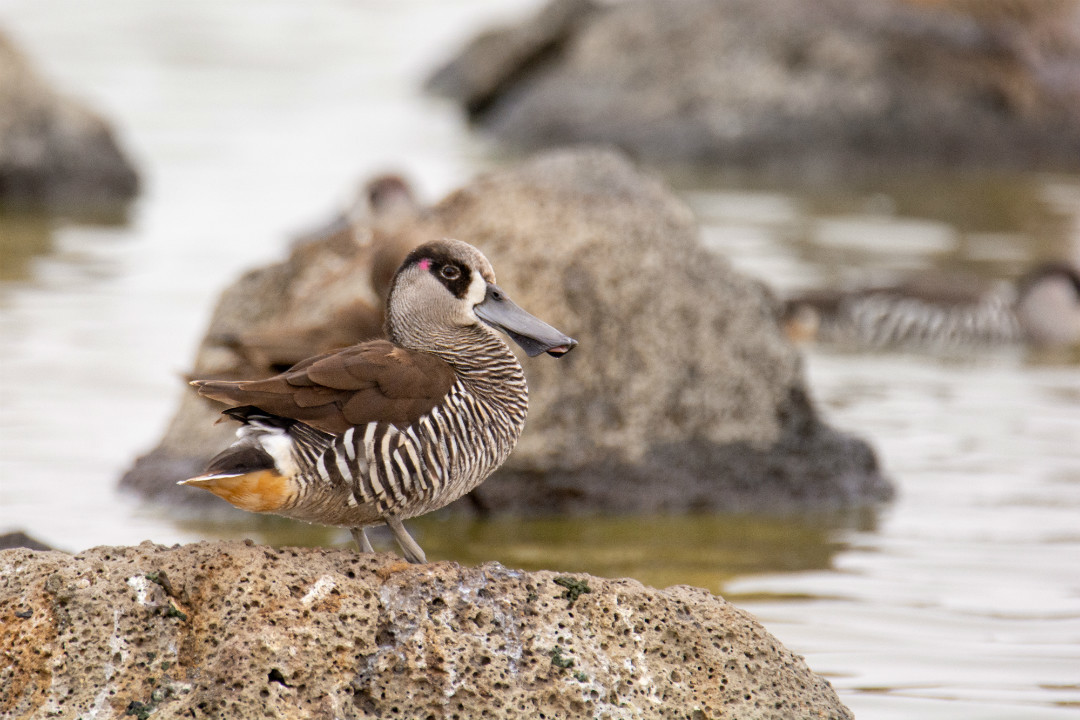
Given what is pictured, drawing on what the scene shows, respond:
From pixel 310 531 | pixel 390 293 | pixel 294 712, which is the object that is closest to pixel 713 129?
pixel 310 531

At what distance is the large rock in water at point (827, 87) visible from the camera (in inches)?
826

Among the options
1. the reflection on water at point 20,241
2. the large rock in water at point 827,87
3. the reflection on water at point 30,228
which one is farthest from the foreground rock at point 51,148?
the large rock in water at point 827,87

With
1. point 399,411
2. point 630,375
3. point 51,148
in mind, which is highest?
point 51,148

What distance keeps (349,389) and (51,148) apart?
13308 millimetres

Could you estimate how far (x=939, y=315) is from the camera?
1323cm

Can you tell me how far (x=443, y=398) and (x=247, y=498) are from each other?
0.70 meters

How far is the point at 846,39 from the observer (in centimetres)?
2153

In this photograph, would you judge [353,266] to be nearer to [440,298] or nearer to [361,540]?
[440,298]

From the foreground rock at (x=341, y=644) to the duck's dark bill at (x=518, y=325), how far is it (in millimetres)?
948

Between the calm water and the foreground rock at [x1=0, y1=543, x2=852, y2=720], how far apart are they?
1.54 m

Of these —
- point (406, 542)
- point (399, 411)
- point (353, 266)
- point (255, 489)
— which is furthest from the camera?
point (353, 266)

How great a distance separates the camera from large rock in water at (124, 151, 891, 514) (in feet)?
27.0

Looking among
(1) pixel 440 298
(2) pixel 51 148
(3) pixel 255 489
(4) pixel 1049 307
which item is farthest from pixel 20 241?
(3) pixel 255 489

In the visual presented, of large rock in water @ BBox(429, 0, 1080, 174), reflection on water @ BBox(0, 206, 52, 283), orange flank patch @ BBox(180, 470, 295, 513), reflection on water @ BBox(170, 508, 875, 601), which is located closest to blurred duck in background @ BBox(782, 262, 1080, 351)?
reflection on water @ BBox(170, 508, 875, 601)
